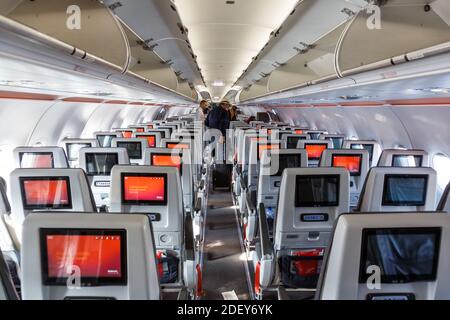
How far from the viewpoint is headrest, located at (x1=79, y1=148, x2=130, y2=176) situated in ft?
18.8

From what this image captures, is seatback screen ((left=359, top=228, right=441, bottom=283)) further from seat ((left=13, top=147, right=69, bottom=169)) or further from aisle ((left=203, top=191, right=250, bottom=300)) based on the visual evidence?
seat ((left=13, top=147, right=69, bottom=169))

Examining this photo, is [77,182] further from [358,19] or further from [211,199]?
[211,199]

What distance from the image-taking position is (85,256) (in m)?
2.02

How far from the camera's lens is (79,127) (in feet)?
37.2

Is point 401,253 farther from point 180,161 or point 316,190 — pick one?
point 180,161

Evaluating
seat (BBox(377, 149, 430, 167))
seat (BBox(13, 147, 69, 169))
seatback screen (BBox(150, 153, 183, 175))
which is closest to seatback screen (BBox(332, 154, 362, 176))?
seat (BBox(377, 149, 430, 167))

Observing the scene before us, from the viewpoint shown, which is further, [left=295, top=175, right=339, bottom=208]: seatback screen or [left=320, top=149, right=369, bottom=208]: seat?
[left=320, top=149, right=369, bottom=208]: seat

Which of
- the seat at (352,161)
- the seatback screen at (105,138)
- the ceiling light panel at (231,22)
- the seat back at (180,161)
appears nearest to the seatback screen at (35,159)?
the seat back at (180,161)

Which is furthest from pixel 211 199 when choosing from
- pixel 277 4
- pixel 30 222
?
pixel 30 222

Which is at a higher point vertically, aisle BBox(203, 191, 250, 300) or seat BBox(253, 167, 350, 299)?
seat BBox(253, 167, 350, 299)

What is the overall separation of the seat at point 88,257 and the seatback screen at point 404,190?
262 cm

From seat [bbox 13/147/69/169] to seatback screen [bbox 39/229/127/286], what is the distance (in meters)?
4.00

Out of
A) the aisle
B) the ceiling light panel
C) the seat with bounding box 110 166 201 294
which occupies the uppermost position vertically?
the ceiling light panel

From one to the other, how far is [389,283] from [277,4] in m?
4.34
